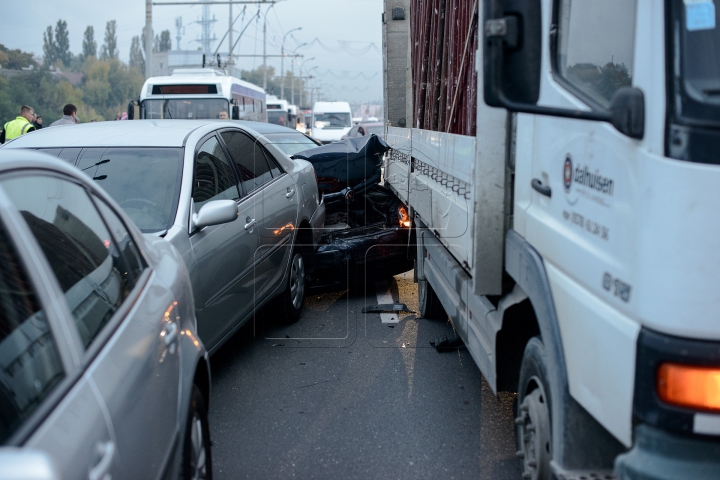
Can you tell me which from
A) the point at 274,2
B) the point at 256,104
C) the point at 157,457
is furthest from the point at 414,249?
the point at 274,2

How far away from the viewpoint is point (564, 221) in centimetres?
275

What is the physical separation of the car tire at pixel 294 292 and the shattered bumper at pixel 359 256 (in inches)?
14.8

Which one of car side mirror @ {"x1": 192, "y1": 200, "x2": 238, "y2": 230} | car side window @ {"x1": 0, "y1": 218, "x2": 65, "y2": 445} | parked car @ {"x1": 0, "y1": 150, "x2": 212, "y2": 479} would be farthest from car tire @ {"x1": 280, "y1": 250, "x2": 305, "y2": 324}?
car side window @ {"x1": 0, "y1": 218, "x2": 65, "y2": 445}

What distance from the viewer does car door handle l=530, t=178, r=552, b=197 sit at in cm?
294

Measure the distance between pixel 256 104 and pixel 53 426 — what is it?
24.7m

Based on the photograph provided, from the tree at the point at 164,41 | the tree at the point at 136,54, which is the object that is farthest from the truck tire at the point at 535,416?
the tree at the point at 164,41

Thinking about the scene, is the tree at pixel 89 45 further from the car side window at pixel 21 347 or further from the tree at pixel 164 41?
the car side window at pixel 21 347

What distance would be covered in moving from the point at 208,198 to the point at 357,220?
12.5 ft

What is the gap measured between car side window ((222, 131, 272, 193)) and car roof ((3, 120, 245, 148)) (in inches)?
12.2

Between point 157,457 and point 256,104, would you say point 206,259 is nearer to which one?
point 157,457

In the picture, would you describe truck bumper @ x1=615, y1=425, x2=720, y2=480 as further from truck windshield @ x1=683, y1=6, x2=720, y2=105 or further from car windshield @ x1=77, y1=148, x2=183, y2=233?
car windshield @ x1=77, y1=148, x2=183, y2=233

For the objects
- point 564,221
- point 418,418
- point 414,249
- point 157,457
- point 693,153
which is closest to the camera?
point 693,153

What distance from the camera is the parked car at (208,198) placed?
4457 mm

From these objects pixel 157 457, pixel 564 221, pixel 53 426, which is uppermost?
pixel 564 221
